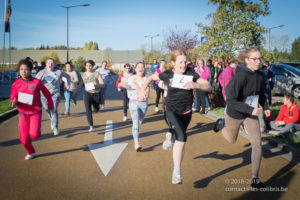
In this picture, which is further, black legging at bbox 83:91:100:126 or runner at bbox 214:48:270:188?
black legging at bbox 83:91:100:126

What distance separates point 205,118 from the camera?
389 inches

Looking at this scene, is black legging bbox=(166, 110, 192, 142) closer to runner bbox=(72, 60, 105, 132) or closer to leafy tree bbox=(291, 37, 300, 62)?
runner bbox=(72, 60, 105, 132)

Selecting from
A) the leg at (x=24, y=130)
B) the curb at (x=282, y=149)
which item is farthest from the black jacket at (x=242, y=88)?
the leg at (x=24, y=130)

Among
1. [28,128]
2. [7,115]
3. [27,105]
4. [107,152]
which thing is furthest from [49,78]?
[7,115]

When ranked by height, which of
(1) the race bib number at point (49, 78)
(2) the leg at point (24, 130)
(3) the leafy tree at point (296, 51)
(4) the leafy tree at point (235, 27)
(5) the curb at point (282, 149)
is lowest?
(5) the curb at point (282, 149)

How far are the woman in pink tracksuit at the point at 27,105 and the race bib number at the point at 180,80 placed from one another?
9.27 ft

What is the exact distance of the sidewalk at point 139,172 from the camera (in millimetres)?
3803

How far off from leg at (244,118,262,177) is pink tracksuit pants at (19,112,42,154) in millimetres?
3742

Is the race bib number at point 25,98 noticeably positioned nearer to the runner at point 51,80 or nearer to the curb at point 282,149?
the runner at point 51,80

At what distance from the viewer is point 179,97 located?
13.7 ft

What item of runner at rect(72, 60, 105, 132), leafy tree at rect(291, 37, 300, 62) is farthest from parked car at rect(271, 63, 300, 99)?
leafy tree at rect(291, 37, 300, 62)

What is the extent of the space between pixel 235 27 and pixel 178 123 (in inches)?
413

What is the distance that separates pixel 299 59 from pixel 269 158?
73057mm

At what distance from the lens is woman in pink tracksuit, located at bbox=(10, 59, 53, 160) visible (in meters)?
5.22
